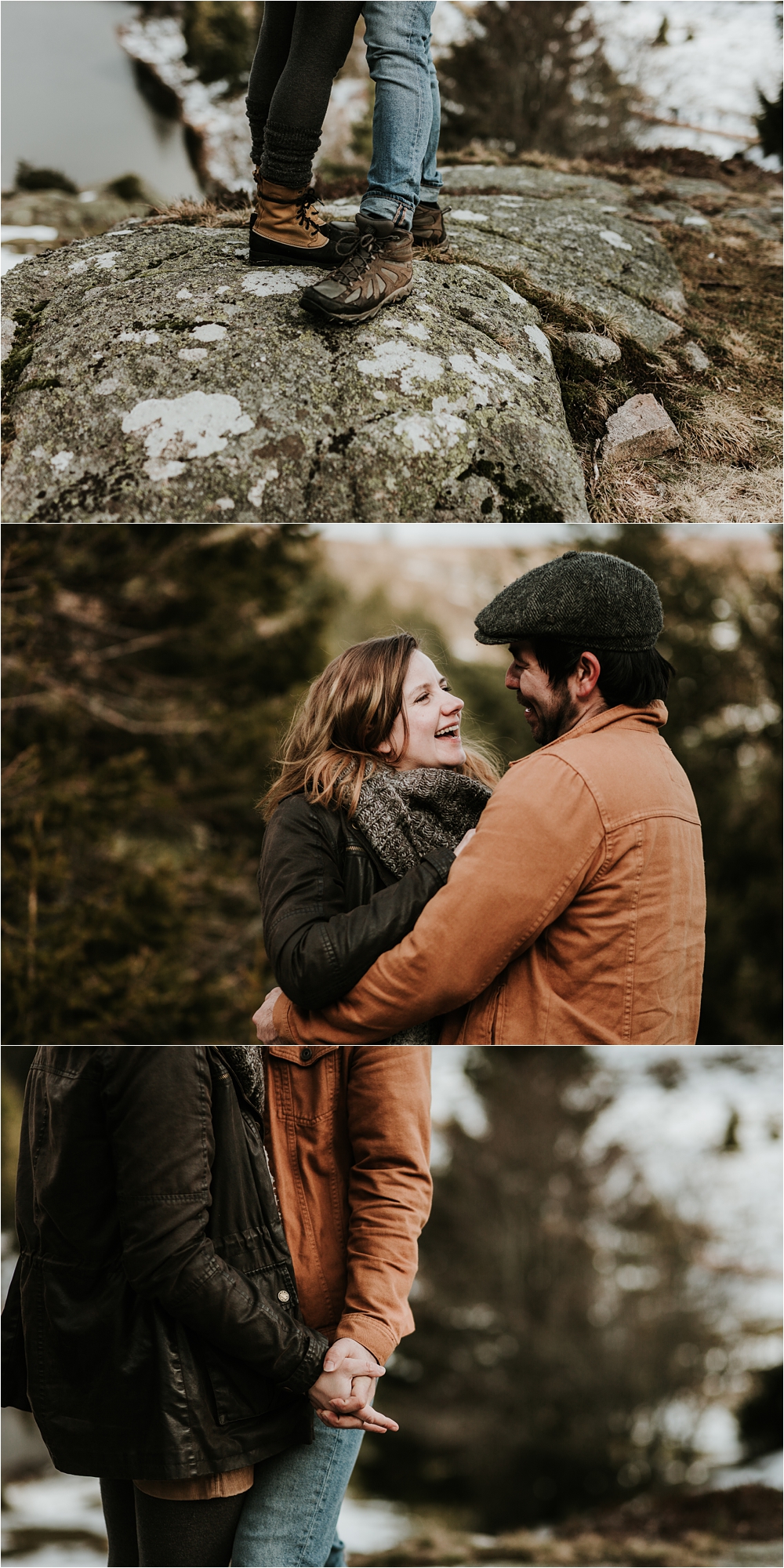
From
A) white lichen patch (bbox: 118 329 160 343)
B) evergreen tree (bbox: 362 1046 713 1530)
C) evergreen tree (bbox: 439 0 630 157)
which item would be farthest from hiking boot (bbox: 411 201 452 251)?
evergreen tree (bbox: 362 1046 713 1530)

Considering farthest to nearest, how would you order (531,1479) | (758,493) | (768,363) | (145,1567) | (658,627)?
(531,1479), (768,363), (758,493), (658,627), (145,1567)

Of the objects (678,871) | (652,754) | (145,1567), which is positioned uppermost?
(652,754)

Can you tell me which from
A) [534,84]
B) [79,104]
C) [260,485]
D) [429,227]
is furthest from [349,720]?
[534,84]

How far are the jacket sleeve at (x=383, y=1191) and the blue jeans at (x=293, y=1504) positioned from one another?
0.22 metres

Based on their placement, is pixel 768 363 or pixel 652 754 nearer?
pixel 652 754

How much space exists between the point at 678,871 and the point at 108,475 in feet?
5.48

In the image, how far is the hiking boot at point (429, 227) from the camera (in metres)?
2.97

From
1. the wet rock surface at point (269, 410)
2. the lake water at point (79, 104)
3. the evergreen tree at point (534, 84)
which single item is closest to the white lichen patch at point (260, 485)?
the wet rock surface at point (269, 410)

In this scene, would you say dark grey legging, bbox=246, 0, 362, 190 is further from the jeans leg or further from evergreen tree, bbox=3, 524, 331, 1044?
evergreen tree, bbox=3, 524, 331, 1044

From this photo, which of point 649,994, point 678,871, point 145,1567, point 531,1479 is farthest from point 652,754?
point 531,1479

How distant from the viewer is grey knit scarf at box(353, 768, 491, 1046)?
182 cm

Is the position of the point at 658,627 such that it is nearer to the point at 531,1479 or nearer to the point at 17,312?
the point at 17,312

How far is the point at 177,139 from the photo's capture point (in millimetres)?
5121

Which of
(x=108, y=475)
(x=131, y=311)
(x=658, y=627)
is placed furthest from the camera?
(x=131, y=311)
